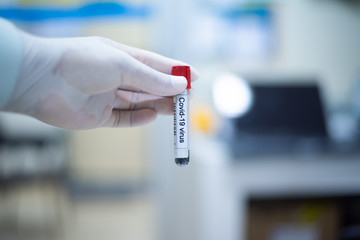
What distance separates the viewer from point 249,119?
4.61 ft

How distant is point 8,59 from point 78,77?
0.34 ft

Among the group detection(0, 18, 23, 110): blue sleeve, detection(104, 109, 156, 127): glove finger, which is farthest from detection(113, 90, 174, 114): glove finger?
detection(0, 18, 23, 110): blue sleeve

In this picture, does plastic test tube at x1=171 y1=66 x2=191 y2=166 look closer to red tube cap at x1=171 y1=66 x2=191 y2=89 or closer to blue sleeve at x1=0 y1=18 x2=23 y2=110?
red tube cap at x1=171 y1=66 x2=191 y2=89

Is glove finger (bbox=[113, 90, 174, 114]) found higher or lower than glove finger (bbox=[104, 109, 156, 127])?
higher

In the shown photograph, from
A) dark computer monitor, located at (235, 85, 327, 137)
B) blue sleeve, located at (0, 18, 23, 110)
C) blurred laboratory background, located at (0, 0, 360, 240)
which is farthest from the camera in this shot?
dark computer monitor, located at (235, 85, 327, 137)

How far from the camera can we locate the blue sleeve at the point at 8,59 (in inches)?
19.8

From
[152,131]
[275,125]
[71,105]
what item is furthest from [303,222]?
[71,105]

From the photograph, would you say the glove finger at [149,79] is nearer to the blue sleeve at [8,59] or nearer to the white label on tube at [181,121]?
the white label on tube at [181,121]

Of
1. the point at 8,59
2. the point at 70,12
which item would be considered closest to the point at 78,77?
the point at 8,59

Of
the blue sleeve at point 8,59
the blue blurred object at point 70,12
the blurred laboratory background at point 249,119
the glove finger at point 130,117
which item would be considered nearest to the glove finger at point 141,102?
the glove finger at point 130,117

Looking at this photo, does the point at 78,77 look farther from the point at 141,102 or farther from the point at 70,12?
the point at 70,12

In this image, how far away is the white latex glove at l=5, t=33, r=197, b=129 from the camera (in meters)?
0.51

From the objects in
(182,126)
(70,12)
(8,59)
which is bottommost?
(182,126)

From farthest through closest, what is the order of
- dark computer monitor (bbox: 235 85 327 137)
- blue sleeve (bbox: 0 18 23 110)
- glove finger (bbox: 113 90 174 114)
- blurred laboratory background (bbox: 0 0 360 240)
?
dark computer monitor (bbox: 235 85 327 137) → blurred laboratory background (bbox: 0 0 360 240) → glove finger (bbox: 113 90 174 114) → blue sleeve (bbox: 0 18 23 110)
